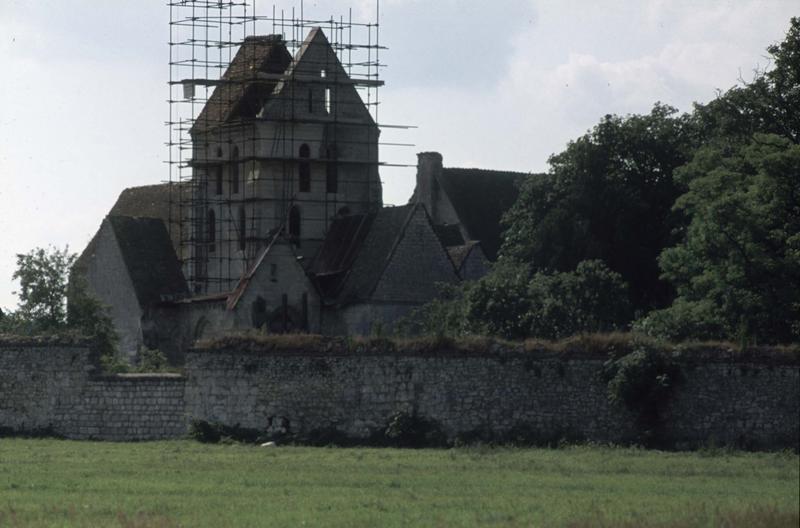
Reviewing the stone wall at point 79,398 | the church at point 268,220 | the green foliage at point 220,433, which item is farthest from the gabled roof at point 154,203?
the green foliage at point 220,433

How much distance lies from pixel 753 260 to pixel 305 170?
2960cm

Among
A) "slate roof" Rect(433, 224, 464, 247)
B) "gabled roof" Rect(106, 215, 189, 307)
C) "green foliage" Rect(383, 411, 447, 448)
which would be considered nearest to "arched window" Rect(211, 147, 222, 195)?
"gabled roof" Rect(106, 215, 189, 307)

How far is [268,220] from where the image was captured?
238ft

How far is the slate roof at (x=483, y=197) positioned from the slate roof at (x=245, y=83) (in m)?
11.5

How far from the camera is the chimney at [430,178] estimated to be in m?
82.8

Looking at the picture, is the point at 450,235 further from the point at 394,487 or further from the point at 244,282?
the point at 394,487

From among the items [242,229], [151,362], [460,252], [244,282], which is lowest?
[151,362]

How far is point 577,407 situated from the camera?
37.7 meters

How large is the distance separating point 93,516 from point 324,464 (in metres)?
8.28

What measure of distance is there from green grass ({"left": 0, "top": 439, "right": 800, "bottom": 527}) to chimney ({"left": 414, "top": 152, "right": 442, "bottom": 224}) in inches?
1834

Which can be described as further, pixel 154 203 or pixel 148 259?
pixel 154 203

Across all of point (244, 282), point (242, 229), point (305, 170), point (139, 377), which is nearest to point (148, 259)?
point (242, 229)

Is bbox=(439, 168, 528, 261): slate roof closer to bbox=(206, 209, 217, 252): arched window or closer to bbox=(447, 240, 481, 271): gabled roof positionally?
bbox=(447, 240, 481, 271): gabled roof

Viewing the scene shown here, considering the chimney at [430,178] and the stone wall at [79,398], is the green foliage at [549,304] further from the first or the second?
the chimney at [430,178]
